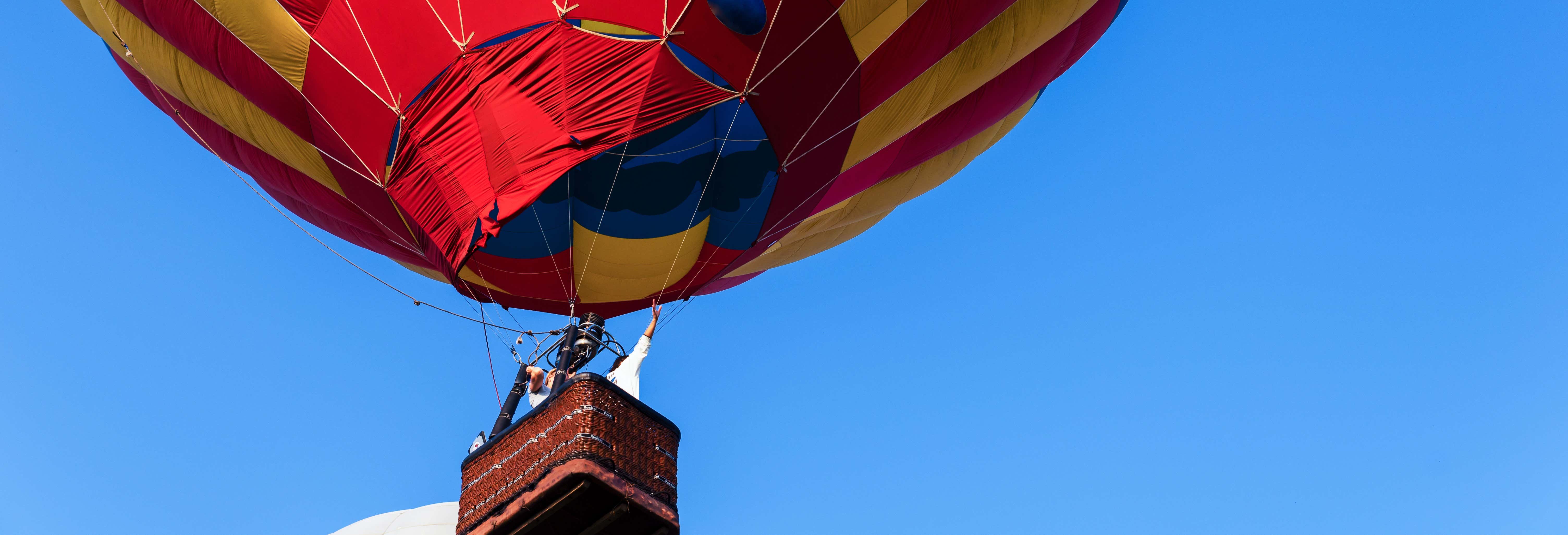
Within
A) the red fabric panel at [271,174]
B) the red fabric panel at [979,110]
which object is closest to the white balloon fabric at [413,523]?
the red fabric panel at [271,174]

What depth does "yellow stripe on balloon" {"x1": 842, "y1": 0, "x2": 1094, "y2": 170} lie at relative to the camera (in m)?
9.54

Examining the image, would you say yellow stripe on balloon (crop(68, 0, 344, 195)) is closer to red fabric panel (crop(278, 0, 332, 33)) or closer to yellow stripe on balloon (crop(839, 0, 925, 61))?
red fabric panel (crop(278, 0, 332, 33))

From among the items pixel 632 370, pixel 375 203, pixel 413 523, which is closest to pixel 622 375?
pixel 632 370

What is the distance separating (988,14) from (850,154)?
1456mm

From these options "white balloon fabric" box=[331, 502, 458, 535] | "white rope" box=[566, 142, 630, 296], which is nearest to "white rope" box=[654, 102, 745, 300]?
"white rope" box=[566, 142, 630, 296]

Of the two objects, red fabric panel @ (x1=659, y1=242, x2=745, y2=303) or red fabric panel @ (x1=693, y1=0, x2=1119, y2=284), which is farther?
red fabric panel @ (x1=693, y1=0, x2=1119, y2=284)

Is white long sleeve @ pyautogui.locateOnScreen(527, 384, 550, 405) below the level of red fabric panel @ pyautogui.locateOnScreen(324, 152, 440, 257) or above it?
below

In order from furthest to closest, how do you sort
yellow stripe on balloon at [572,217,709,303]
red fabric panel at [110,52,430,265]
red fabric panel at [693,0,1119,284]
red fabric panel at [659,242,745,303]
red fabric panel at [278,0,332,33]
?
red fabric panel at [693,0,1119,284] < red fabric panel at [110,52,430,265] < red fabric panel at [659,242,745,303] < yellow stripe on balloon at [572,217,709,303] < red fabric panel at [278,0,332,33]

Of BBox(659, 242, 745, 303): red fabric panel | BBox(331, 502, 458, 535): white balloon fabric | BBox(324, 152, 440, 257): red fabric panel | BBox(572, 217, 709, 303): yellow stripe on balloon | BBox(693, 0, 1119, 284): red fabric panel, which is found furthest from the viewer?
BBox(331, 502, 458, 535): white balloon fabric

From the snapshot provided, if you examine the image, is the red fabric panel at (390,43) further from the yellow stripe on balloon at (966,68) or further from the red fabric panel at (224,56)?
the yellow stripe on balloon at (966,68)

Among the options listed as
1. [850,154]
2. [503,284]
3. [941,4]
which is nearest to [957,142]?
[850,154]

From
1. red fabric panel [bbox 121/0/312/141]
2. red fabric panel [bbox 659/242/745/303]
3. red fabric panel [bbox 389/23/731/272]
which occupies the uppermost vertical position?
red fabric panel [bbox 121/0/312/141]

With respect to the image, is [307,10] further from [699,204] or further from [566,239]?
[699,204]

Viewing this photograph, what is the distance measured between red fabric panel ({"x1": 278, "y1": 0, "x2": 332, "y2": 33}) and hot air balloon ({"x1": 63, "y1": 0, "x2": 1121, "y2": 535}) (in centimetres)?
2
